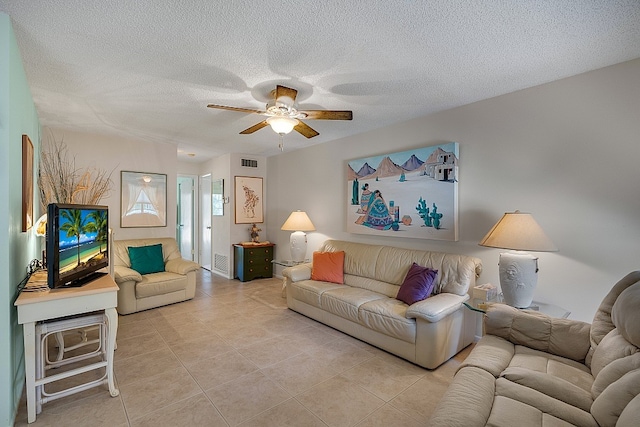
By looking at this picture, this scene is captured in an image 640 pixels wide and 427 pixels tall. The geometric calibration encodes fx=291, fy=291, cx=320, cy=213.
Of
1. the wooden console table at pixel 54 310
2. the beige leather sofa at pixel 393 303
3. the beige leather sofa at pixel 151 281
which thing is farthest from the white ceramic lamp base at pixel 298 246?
the wooden console table at pixel 54 310

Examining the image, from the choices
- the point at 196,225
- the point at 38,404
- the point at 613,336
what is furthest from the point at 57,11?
the point at 196,225

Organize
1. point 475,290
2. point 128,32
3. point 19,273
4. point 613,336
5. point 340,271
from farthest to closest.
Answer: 1. point 340,271
2. point 475,290
3. point 19,273
4. point 128,32
5. point 613,336

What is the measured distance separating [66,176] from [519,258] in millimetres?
5021

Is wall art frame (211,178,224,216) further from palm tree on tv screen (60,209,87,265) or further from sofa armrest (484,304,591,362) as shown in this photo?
sofa armrest (484,304,591,362)

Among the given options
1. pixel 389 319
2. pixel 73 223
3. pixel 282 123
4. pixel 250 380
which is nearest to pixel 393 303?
pixel 389 319

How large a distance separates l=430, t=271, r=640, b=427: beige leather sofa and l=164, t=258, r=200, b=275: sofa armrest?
3.69 metres

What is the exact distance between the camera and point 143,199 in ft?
15.4

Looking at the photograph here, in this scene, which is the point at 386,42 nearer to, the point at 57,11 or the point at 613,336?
the point at 57,11

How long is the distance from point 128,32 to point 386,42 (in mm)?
1648

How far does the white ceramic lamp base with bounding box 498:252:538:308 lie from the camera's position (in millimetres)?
2273

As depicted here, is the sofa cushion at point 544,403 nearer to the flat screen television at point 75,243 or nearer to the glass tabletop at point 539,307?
the glass tabletop at point 539,307

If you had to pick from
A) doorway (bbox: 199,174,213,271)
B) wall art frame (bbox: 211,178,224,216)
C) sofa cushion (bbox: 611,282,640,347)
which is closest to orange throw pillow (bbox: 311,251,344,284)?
sofa cushion (bbox: 611,282,640,347)

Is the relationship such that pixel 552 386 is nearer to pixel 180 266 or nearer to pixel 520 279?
pixel 520 279

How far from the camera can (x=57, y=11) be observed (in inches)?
64.7
